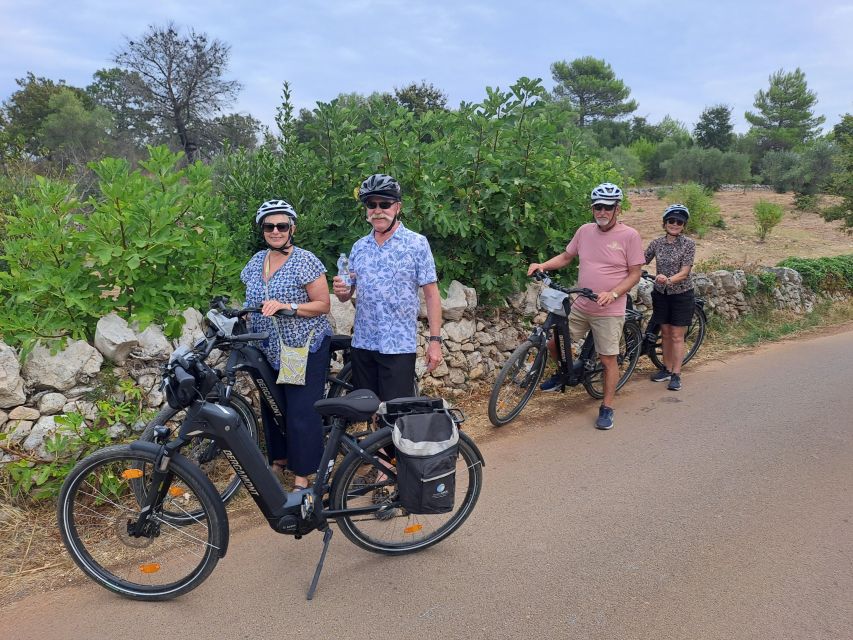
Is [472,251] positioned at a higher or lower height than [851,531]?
higher

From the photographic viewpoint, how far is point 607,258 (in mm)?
5000

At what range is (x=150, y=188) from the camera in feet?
14.2

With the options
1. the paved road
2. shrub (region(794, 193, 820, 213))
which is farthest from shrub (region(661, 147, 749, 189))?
the paved road

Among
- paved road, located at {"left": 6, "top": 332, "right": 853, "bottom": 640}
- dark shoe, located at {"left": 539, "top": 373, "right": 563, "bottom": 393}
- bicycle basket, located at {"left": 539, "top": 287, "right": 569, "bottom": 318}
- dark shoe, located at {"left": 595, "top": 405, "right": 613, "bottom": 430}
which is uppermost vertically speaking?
bicycle basket, located at {"left": 539, "top": 287, "right": 569, "bottom": 318}

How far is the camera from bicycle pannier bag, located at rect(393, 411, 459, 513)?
289 cm

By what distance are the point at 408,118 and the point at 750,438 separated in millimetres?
4175

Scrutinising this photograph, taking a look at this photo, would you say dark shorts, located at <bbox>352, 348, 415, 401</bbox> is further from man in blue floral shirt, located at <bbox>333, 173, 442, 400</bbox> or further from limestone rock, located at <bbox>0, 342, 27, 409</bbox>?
limestone rock, located at <bbox>0, 342, 27, 409</bbox>

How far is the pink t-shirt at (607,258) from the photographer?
493 centimetres

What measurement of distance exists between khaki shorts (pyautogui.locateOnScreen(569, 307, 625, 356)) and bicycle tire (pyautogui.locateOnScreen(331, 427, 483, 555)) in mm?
2268

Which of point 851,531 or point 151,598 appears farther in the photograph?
point 851,531

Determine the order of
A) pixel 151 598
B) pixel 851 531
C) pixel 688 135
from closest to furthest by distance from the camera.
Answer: pixel 151 598
pixel 851 531
pixel 688 135

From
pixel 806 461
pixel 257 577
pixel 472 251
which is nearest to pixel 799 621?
pixel 806 461

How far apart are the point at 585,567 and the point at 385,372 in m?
1.64

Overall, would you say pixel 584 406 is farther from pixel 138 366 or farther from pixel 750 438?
pixel 138 366
